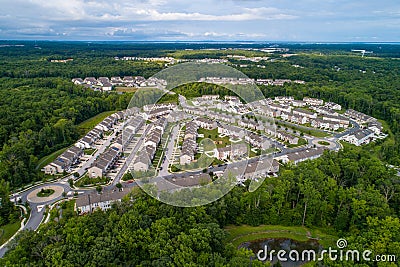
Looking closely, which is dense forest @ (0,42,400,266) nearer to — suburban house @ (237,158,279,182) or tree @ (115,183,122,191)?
suburban house @ (237,158,279,182)

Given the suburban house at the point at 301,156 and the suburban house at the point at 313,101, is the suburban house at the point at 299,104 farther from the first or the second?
the suburban house at the point at 301,156

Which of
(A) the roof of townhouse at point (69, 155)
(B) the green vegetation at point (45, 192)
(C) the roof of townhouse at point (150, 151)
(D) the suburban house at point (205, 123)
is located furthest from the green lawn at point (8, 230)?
(D) the suburban house at point (205, 123)

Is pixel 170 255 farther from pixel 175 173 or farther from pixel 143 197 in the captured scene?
pixel 175 173

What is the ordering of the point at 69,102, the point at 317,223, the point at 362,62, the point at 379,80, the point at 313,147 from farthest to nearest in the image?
1. the point at 362,62
2. the point at 379,80
3. the point at 69,102
4. the point at 313,147
5. the point at 317,223

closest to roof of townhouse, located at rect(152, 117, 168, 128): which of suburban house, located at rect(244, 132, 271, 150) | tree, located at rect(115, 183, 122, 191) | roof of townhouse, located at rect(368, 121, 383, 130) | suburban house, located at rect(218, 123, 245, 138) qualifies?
suburban house, located at rect(218, 123, 245, 138)

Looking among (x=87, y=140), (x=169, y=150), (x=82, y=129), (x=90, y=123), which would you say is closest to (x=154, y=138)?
(x=169, y=150)

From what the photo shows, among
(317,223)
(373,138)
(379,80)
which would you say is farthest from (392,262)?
(379,80)
